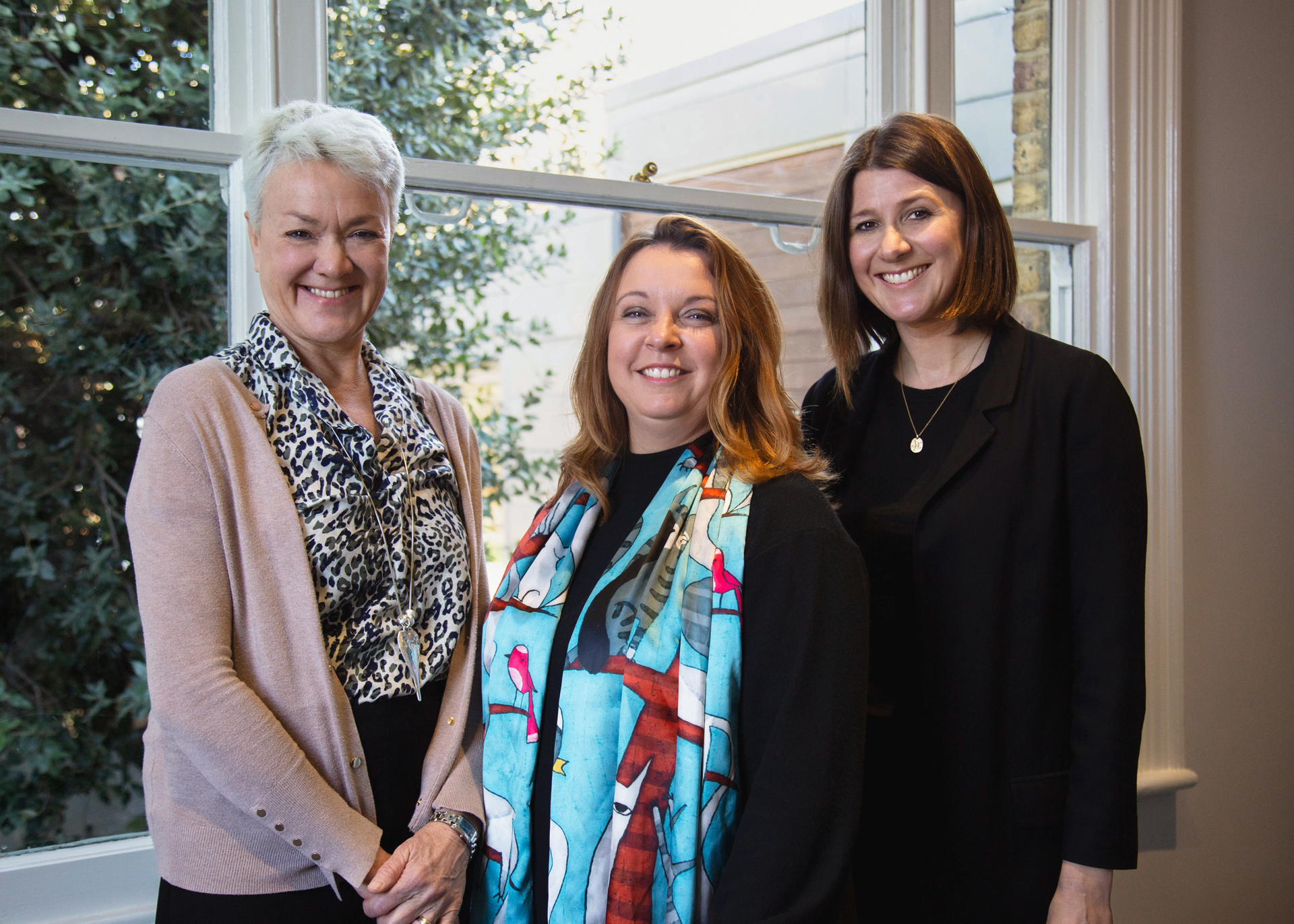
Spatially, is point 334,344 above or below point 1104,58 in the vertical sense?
below

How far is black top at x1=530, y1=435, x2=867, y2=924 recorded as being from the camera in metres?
1.08

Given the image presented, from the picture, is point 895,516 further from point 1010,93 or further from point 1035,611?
point 1010,93

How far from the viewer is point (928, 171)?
1.54 metres

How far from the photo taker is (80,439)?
1.72 metres

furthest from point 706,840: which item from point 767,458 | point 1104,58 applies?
→ point 1104,58

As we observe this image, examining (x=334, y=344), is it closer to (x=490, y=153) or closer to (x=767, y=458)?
(x=767, y=458)

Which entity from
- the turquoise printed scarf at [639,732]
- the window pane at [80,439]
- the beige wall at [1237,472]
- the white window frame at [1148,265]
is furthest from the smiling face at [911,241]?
the beige wall at [1237,472]

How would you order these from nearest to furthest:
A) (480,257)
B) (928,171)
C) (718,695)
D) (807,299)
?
(718,695)
(928,171)
(480,257)
(807,299)

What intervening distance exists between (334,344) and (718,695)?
31.0 inches

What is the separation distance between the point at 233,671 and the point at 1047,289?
2492 millimetres

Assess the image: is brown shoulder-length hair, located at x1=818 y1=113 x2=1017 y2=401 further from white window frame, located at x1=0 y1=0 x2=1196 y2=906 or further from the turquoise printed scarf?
white window frame, located at x1=0 y1=0 x2=1196 y2=906

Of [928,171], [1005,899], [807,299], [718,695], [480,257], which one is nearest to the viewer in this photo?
[718,695]

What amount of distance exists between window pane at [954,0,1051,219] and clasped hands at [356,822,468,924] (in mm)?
2380

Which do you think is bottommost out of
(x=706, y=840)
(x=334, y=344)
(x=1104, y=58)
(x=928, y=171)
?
(x=706, y=840)
